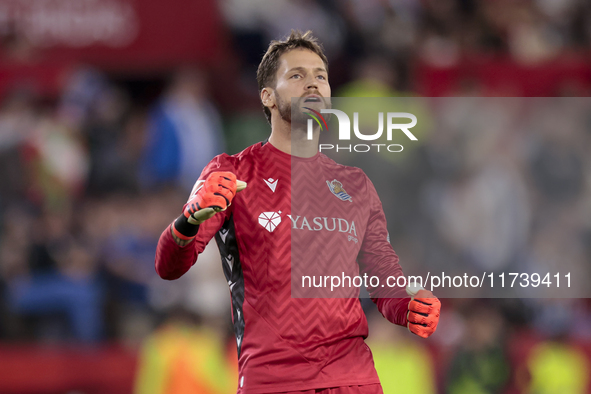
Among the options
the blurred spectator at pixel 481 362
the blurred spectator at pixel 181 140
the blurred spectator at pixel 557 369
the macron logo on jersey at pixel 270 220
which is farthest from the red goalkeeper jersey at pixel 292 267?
the blurred spectator at pixel 181 140

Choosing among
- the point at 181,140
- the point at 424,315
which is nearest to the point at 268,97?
the point at 424,315

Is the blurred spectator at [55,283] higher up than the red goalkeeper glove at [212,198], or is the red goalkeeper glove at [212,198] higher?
the blurred spectator at [55,283]

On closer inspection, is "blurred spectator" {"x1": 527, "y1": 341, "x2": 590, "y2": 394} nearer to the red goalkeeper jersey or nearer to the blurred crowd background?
the blurred crowd background

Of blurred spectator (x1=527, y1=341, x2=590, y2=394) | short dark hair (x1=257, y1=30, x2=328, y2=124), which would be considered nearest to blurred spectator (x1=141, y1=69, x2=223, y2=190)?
blurred spectator (x1=527, y1=341, x2=590, y2=394)

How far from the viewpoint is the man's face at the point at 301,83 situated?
367cm

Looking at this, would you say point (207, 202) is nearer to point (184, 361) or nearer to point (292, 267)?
point (292, 267)

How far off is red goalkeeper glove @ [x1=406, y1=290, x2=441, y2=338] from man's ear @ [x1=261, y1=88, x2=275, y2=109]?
116cm

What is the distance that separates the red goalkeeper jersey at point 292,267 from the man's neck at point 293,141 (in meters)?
0.05

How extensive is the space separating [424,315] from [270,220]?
78 cm

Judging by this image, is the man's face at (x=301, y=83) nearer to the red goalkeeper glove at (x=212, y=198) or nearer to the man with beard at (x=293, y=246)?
the man with beard at (x=293, y=246)

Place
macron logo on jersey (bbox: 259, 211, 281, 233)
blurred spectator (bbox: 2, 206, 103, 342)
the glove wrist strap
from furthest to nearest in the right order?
blurred spectator (bbox: 2, 206, 103, 342) < macron logo on jersey (bbox: 259, 211, 281, 233) < the glove wrist strap

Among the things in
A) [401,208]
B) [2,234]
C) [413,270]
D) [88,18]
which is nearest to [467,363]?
[401,208]

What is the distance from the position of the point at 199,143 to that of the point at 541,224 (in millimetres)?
4024

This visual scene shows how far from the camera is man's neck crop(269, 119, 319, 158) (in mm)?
3740
